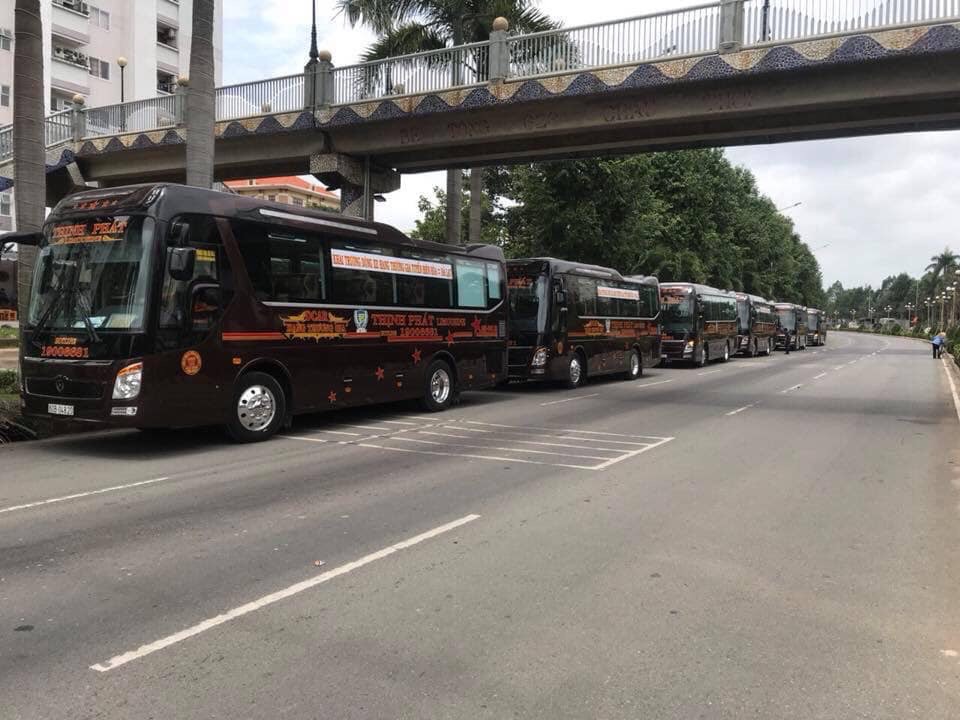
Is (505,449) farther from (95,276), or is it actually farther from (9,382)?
(9,382)

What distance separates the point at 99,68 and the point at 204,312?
51194mm

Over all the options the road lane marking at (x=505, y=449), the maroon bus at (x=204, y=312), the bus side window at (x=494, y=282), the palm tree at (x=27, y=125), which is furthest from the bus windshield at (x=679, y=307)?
the palm tree at (x=27, y=125)

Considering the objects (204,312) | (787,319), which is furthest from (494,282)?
(787,319)

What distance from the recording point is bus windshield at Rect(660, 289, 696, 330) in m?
29.0

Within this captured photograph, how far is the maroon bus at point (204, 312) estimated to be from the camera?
9156mm

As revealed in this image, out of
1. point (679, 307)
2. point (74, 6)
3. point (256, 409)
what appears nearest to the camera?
point (256, 409)

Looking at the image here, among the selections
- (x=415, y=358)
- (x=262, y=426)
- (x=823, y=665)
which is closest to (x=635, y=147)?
(x=415, y=358)

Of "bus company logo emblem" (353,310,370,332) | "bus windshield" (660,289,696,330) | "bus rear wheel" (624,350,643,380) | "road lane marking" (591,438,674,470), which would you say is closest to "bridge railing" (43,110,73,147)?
"bus company logo emblem" (353,310,370,332)

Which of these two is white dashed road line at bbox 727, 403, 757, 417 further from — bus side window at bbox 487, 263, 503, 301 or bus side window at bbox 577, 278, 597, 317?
bus side window at bbox 487, 263, 503, 301

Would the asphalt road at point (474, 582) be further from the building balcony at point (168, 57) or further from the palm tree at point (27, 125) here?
the building balcony at point (168, 57)

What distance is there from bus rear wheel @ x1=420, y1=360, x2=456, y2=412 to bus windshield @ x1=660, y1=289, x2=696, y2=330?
16.4m

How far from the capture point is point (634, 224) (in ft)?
92.1

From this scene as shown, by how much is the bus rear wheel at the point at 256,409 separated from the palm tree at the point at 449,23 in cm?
1326

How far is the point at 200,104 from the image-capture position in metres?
13.7
